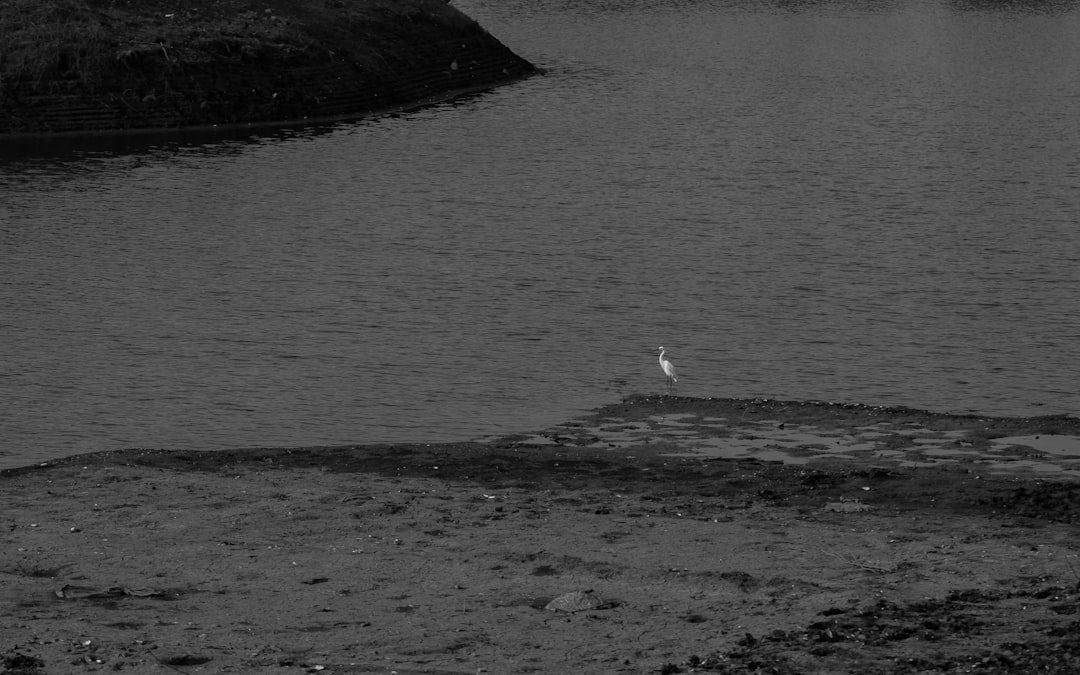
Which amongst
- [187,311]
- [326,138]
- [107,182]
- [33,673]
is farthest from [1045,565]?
[326,138]

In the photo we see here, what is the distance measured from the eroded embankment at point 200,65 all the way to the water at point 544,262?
373 cm

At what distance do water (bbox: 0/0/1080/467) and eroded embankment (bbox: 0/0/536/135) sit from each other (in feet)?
12.2

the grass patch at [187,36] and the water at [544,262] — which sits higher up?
the grass patch at [187,36]

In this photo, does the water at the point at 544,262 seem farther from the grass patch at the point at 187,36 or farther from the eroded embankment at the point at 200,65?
the grass patch at the point at 187,36

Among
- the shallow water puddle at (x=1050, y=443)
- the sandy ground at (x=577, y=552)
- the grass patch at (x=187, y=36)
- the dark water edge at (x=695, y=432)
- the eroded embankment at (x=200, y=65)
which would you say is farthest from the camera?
the grass patch at (x=187, y=36)

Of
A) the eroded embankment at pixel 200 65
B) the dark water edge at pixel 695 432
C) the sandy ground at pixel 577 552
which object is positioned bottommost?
the dark water edge at pixel 695 432

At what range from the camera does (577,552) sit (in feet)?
80.7

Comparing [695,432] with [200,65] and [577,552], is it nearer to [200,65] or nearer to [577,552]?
[577,552]

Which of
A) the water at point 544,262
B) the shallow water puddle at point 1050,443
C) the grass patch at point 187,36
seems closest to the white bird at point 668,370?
the water at point 544,262

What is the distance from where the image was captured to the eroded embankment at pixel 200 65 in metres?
79.9

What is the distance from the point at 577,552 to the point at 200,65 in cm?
6369

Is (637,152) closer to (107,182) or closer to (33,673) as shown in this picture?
(107,182)

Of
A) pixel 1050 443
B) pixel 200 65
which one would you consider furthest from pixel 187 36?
pixel 1050 443

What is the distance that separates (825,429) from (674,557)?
32.7 feet
